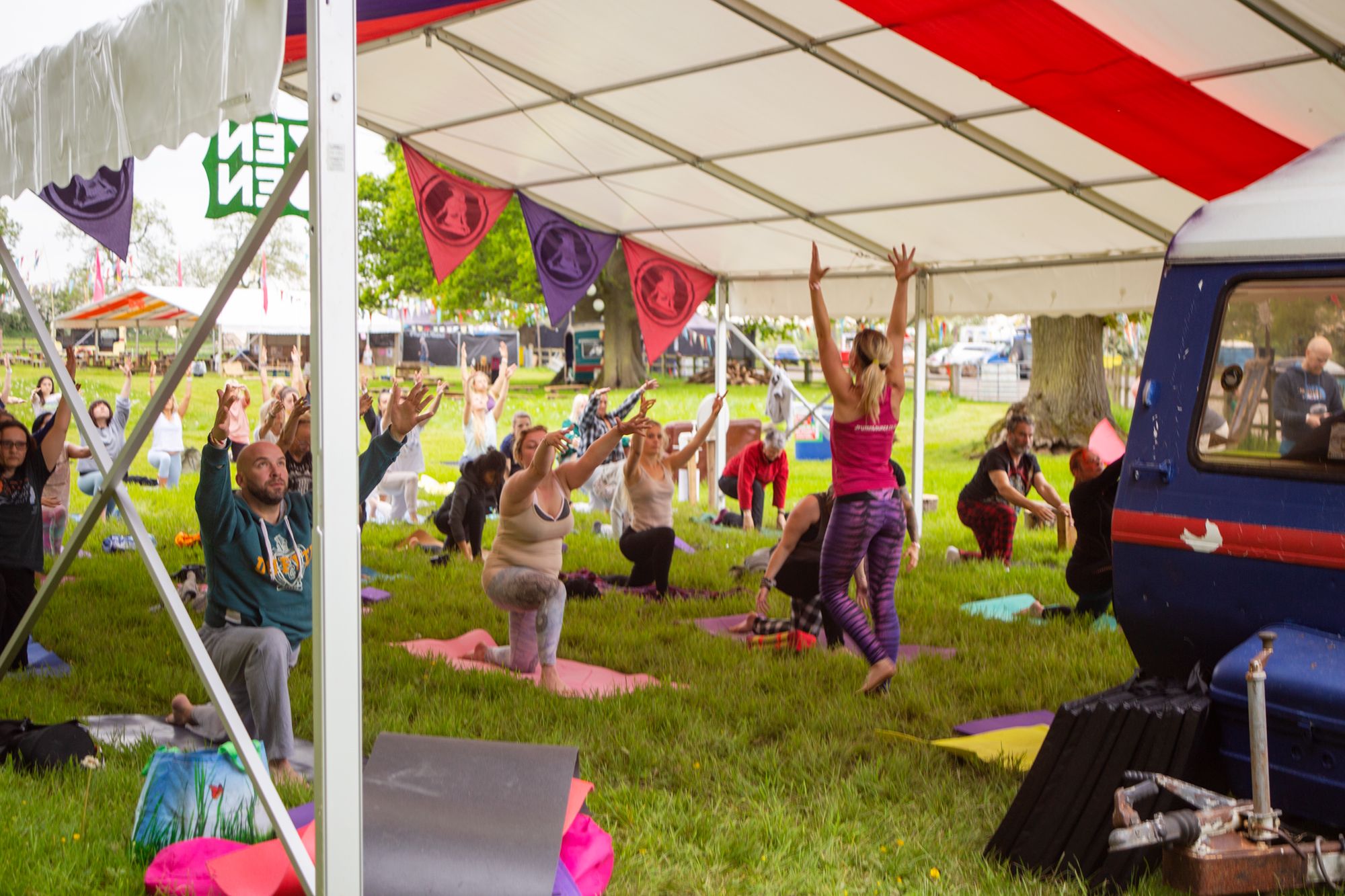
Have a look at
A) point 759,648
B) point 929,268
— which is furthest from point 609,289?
point 759,648

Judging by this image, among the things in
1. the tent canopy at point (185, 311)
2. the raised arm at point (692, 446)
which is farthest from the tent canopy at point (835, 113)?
the tent canopy at point (185, 311)

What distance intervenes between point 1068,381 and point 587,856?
52.2 feet

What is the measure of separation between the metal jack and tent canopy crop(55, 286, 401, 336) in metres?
11.0

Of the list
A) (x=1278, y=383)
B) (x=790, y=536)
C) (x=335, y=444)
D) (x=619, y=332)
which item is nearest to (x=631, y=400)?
(x=790, y=536)

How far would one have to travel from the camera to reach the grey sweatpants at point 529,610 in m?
6.02

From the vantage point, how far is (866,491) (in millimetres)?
5656

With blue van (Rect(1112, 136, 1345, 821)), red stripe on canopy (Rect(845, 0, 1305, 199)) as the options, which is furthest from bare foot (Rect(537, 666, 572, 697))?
red stripe on canopy (Rect(845, 0, 1305, 199))

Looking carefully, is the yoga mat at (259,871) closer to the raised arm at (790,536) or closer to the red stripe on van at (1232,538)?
the red stripe on van at (1232,538)

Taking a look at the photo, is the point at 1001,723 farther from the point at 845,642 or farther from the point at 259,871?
the point at 259,871

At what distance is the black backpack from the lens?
450 cm

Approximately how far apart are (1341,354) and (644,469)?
579cm

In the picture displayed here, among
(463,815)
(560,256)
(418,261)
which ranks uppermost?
(418,261)

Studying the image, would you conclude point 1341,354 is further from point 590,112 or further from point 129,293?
point 129,293

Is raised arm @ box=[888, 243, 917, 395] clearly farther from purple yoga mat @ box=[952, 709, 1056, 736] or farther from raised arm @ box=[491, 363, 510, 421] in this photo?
raised arm @ box=[491, 363, 510, 421]
